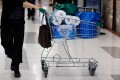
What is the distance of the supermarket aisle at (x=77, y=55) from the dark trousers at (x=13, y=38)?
333 mm

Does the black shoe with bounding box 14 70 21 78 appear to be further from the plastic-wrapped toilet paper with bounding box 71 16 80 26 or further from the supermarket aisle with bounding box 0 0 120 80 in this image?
the plastic-wrapped toilet paper with bounding box 71 16 80 26

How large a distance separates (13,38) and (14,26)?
195 mm

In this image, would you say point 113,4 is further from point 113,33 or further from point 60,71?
point 60,71

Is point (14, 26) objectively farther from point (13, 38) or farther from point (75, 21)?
point (75, 21)

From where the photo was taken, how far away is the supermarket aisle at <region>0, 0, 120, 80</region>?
4.63 meters

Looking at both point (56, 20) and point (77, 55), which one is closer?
point (56, 20)

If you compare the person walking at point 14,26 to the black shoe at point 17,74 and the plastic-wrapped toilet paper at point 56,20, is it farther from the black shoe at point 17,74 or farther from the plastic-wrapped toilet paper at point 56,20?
the plastic-wrapped toilet paper at point 56,20

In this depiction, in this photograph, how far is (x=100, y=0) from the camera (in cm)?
945

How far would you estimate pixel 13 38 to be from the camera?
4434mm

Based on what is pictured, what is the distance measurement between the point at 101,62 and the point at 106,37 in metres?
2.68

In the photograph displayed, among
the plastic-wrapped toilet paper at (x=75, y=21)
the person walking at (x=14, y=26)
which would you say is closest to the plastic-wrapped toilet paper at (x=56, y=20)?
the plastic-wrapped toilet paper at (x=75, y=21)

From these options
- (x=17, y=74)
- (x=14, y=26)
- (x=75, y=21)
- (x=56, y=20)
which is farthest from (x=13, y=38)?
(x=75, y=21)

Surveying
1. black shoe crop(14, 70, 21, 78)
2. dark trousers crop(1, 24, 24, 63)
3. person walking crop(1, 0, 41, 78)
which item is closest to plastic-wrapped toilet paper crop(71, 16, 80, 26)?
person walking crop(1, 0, 41, 78)

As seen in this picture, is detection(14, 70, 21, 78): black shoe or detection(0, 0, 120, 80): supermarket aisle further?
detection(0, 0, 120, 80): supermarket aisle
